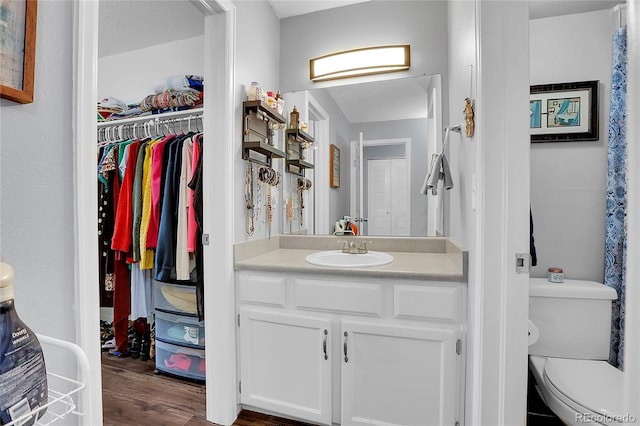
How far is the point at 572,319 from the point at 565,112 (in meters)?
1.18

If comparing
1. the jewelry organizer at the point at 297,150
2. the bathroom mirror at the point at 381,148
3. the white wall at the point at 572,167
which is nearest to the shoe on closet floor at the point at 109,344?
the bathroom mirror at the point at 381,148

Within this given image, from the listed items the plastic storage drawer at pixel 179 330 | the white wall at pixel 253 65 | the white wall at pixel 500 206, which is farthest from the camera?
the plastic storage drawer at pixel 179 330

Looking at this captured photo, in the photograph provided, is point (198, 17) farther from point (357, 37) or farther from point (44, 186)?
point (44, 186)

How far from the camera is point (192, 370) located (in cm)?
210

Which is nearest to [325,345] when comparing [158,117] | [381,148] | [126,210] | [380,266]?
[380,266]

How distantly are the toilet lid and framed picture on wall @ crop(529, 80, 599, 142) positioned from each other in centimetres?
123

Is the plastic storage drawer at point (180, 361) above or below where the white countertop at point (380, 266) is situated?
below

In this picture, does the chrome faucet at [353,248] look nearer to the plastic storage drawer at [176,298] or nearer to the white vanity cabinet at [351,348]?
the white vanity cabinet at [351,348]

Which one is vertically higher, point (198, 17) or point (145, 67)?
point (198, 17)

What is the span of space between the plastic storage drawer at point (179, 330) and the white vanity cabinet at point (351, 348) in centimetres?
54

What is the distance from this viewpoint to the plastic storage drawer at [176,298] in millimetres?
2080

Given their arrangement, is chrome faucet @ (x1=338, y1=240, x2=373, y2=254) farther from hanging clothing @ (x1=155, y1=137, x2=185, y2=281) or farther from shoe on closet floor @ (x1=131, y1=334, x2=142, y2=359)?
shoe on closet floor @ (x1=131, y1=334, x2=142, y2=359)

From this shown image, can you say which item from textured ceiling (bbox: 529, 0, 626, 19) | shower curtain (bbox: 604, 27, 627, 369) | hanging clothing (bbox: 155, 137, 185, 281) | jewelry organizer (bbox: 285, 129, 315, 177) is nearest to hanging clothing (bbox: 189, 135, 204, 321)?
hanging clothing (bbox: 155, 137, 185, 281)

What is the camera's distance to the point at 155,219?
2.01 m
